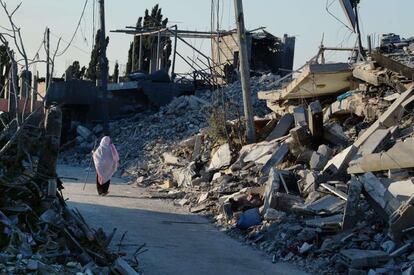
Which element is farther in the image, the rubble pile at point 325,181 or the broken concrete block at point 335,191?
the broken concrete block at point 335,191

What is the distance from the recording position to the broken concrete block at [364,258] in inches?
305

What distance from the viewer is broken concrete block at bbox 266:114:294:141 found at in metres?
15.1

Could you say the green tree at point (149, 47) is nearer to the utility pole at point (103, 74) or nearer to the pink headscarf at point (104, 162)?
the utility pole at point (103, 74)

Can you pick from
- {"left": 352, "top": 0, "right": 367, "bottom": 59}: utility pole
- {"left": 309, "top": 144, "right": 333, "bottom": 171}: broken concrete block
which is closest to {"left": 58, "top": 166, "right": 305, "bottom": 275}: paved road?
{"left": 309, "top": 144, "right": 333, "bottom": 171}: broken concrete block

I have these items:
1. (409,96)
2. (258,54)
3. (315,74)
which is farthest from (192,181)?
(258,54)

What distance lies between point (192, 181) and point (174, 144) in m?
6.30

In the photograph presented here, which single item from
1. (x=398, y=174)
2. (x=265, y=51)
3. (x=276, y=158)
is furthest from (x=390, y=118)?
(x=265, y=51)

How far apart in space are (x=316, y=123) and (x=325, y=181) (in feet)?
8.35

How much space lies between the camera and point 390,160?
9.84 m

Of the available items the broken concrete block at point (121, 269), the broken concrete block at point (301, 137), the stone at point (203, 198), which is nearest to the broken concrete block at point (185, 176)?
the stone at point (203, 198)

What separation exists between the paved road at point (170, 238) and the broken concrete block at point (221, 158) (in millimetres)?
1784

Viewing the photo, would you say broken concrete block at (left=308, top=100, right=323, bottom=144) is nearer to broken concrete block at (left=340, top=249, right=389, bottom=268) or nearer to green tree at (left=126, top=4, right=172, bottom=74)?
broken concrete block at (left=340, top=249, right=389, bottom=268)

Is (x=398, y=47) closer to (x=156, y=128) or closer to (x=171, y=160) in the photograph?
(x=171, y=160)

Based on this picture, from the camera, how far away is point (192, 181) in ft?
49.7
